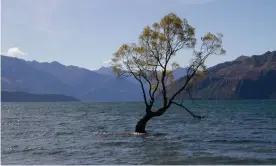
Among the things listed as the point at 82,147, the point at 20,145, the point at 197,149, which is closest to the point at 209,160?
the point at 197,149

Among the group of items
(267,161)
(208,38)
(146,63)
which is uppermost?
(208,38)

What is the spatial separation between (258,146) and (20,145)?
82.5 feet

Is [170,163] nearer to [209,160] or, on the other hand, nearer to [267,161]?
[209,160]

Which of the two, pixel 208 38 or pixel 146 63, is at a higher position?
pixel 208 38

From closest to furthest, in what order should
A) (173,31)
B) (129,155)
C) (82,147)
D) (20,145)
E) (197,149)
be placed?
(129,155) < (197,149) < (82,147) < (20,145) < (173,31)

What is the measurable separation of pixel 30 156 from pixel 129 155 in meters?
8.76

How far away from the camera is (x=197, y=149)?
3400cm

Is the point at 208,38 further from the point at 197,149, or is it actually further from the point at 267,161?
the point at 267,161

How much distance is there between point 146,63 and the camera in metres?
48.9

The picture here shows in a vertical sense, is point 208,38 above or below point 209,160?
above

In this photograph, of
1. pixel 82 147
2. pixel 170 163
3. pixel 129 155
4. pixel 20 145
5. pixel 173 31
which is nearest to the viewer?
pixel 170 163

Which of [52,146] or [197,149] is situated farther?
[52,146]

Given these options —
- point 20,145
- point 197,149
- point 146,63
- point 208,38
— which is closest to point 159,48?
point 146,63

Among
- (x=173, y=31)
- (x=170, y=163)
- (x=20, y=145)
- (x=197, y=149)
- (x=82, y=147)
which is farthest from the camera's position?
(x=173, y=31)
